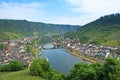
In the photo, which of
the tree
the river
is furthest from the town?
the tree

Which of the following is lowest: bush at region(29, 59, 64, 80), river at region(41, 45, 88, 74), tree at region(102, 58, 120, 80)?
river at region(41, 45, 88, 74)

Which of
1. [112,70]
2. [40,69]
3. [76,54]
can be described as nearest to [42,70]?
[40,69]

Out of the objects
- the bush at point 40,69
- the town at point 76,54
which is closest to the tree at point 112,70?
the bush at point 40,69

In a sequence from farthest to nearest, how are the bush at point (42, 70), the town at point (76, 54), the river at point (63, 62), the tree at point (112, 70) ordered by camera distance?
the town at point (76, 54) < the river at point (63, 62) < the bush at point (42, 70) < the tree at point (112, 70)

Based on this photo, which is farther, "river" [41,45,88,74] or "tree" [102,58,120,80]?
"river" [41,45,88,74]

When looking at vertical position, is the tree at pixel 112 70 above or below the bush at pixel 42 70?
above

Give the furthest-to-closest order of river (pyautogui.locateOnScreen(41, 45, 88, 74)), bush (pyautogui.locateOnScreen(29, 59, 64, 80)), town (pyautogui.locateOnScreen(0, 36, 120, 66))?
town (pyautogui.locateOnScreen(0, 36, 120, 66)) → river (pyautogui.locateOnScreen(41, 45, 88, 74)) → bush (pyautogui.locateOnScreen(29, 59, 64, 80))

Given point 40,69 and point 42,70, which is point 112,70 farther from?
point 42,70

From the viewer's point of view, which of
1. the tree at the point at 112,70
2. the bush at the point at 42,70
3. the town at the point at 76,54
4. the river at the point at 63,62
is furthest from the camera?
the town at the point at 76,54

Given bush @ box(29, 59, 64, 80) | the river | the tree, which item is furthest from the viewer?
the river

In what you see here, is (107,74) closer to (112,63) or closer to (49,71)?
(112,63)

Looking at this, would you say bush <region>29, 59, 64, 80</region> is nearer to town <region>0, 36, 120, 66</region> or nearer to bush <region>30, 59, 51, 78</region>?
bush <region>30, 59, 51, 78</region>

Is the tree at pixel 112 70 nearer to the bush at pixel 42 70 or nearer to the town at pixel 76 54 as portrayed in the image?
the bush at pixel 42 70
